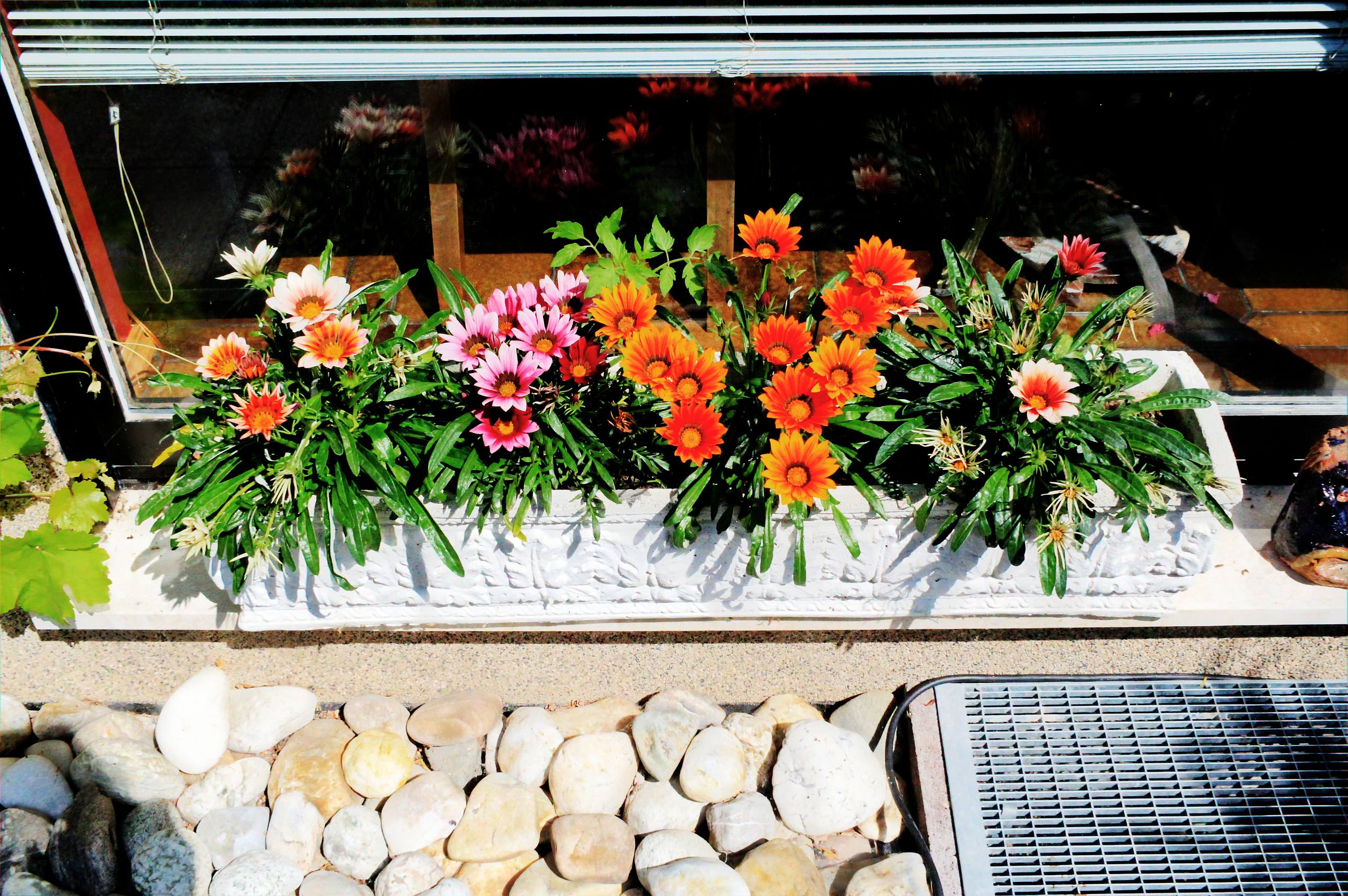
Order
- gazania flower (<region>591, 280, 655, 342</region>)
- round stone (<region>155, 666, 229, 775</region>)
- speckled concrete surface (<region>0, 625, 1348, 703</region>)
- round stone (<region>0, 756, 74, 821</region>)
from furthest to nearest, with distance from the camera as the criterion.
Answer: speckled concrete surface (<region>0, 625, 1348, 703</region>) → round stone (<region>155, 666, 229, 775</region>) → round stone (<region>0, 756, 74, 821</region>) → gazania flower (<region>591, 280, 655, 342</region>)

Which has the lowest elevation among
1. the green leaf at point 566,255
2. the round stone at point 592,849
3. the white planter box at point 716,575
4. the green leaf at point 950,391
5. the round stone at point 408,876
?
the round stone at point 408,876

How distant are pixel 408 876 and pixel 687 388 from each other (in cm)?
129

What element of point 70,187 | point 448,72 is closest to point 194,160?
point 70,187

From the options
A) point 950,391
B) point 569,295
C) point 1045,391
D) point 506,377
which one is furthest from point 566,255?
point 1045,391

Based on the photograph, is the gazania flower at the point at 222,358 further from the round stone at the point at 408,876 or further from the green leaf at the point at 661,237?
the round stone at the point at 408,876

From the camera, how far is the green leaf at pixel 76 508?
256cm

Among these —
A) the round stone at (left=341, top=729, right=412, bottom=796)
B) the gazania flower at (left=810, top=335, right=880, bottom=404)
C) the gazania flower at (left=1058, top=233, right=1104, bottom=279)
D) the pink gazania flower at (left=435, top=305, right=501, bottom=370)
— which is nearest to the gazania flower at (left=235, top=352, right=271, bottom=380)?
the pink gazania flower at (left=435, top=305, right=501, bottom=370)

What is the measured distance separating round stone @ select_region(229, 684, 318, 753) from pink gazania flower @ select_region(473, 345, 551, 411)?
1.12 metres

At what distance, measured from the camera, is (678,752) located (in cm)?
253

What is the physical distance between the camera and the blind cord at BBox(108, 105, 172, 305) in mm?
2469

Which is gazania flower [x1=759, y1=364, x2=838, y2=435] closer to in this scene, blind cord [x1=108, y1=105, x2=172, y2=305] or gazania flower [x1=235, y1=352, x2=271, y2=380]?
gazania flower [x1=235, y1=352, x2=271, y2=380]

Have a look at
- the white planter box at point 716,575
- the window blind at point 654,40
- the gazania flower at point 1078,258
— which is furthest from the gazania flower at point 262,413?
the gazania flower at point 1078,258

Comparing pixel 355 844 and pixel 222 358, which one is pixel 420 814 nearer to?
pixel 355 844

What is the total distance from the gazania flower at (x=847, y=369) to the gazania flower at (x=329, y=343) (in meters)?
0.92
